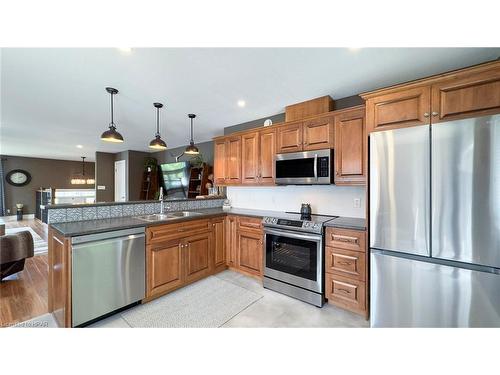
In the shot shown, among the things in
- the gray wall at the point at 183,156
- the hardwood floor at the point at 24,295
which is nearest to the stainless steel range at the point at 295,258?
the hardwood floor at the point at 24,295

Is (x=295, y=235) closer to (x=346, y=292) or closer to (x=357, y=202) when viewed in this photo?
(x=346, y=292)

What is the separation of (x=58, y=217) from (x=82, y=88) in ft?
5.26

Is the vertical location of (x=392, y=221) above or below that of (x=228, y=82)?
below

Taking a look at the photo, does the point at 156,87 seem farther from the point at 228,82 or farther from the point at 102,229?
the point at 102,229

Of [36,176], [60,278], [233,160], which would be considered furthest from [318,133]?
[36,176]

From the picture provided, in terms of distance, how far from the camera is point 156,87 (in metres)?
2.46

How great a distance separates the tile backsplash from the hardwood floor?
1.00 m

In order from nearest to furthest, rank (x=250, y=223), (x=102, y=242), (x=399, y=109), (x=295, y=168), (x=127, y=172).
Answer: (x=399, y=109)
(x=102, y=242)
(x=295, y=168)
(x=250, y=223)
(x=127, y=172)

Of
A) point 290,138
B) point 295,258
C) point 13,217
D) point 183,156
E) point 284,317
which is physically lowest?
point 284,317

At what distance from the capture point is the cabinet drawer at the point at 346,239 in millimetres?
2068

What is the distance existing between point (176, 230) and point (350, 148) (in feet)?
7.58

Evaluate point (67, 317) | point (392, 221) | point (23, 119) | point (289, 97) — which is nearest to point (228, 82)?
point (289, 97)

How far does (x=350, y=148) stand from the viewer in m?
2.33

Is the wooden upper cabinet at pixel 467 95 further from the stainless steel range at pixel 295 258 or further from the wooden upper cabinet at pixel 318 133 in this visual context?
the stainless steel range at pixel 295 258
